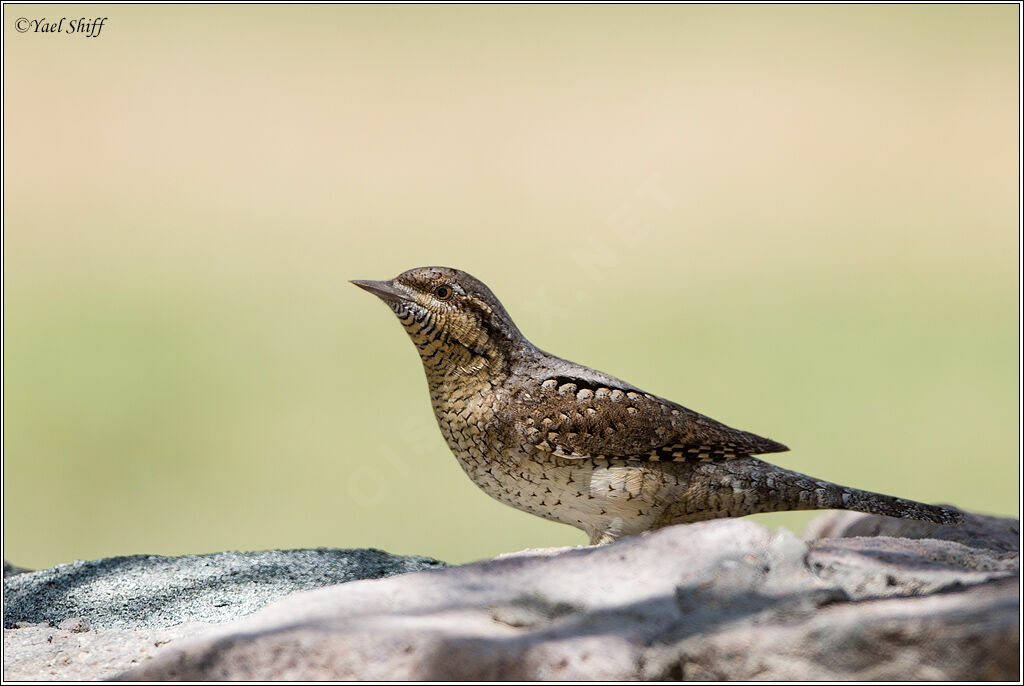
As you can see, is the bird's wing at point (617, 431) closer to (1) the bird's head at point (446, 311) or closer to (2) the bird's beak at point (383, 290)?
(1) the bird's head at point (446, 311)

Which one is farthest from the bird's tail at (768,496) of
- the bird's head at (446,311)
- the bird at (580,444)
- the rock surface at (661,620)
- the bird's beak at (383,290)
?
the bird's beak at (383,290)

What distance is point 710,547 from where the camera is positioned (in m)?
2.82

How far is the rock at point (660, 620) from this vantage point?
7.35 ft

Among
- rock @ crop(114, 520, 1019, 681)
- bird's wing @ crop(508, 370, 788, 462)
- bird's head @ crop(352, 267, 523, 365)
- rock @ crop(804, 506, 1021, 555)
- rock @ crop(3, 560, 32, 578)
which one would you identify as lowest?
rock @ crop(3, 560, 32, 578)

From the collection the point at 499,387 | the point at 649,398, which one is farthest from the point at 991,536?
the point at 499,387

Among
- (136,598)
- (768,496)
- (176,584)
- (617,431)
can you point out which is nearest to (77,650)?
(136,598)

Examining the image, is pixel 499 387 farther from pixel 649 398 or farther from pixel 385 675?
pixel 385 675

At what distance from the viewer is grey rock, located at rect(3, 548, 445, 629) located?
402cm

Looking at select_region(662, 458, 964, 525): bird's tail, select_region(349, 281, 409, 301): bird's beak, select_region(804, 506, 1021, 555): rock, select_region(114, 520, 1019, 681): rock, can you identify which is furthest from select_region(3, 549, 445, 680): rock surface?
select_region(804, 506, 1021, 555): rock

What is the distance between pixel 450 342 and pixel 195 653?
1892 mm

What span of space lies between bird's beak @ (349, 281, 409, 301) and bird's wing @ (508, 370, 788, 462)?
631mm

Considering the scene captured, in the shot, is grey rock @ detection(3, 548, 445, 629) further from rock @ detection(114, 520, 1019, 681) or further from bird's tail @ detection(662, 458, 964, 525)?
bird's tail @ detection(662, 458, 964, 525)

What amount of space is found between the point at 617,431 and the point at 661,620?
161 cm

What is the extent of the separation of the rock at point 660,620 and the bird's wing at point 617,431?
0.97 metres
